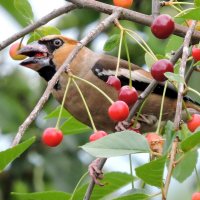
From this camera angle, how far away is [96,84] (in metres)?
3.86

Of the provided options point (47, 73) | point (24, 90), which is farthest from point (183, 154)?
point (24, 90)

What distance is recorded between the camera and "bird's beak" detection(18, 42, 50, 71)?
3.19 metres

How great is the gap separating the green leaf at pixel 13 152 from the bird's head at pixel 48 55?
1.29m

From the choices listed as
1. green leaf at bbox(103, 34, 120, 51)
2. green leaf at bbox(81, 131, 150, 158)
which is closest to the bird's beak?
green leaf at bbox(103, 34, 120, 51)

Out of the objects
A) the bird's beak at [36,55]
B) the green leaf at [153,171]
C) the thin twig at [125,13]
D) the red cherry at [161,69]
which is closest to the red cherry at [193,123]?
the red cherry at [161,69]

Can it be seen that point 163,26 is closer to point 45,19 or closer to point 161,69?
point 161,69

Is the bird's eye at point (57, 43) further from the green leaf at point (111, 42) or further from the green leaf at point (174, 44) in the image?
the green leaf at point (111, 42)

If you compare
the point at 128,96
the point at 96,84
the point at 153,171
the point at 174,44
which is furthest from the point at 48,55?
the point at 153,171

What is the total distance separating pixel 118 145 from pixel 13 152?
1.02ft

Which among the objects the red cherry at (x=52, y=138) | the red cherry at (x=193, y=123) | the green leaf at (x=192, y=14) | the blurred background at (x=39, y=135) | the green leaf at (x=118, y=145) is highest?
the green leaf at (x=192, y=14)

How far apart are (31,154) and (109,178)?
8.83ft

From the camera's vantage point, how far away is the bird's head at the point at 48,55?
344 centimetres

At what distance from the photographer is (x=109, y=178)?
2.79 meters

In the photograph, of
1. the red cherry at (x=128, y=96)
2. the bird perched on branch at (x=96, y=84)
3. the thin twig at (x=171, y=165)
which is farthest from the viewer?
the bird perched on branch at (x=96, y=84)
